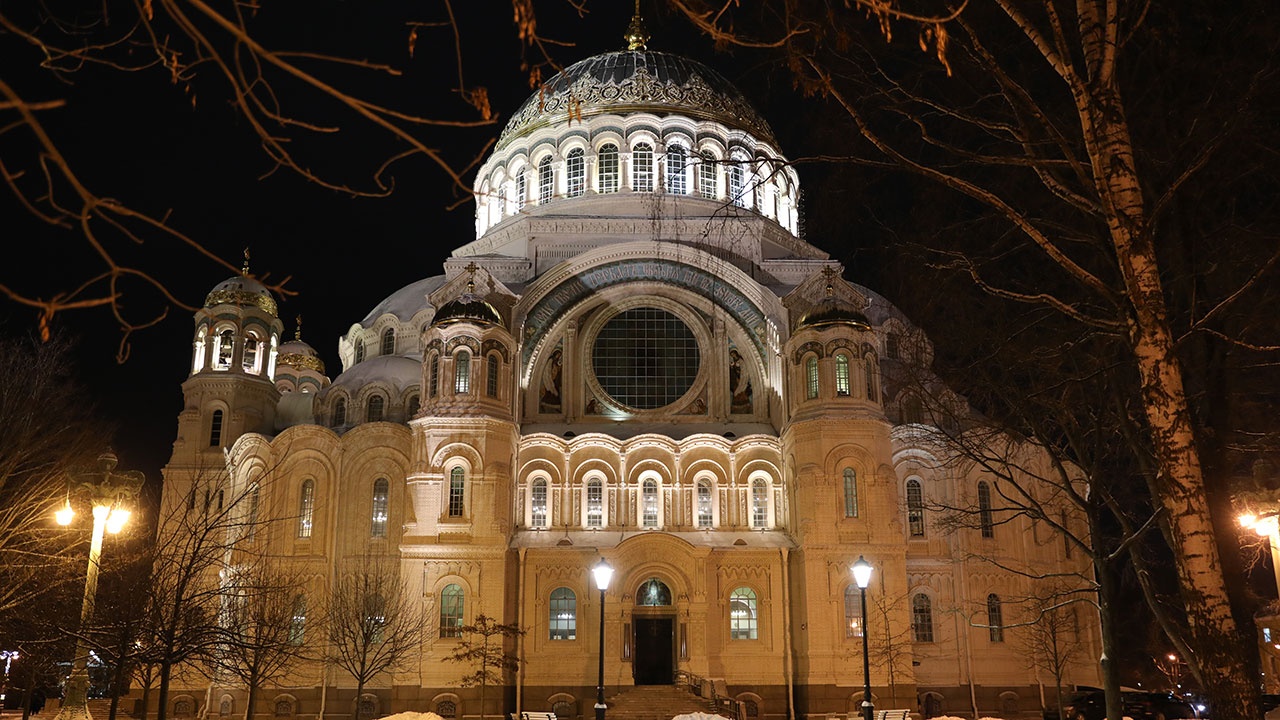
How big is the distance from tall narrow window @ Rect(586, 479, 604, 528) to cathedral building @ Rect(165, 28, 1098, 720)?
0.07 m

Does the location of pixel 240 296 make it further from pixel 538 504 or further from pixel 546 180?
pixel 538 504

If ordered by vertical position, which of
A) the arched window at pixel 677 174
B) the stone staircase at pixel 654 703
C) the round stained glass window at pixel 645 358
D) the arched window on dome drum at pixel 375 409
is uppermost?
the arched window at pixel 677 174

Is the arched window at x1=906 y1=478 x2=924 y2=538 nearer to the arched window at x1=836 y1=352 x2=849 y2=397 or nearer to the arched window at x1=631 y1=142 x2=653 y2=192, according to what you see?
the arched window at x1=836 y1=352 x2=849 y2=397

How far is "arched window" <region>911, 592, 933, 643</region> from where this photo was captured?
3728 centimetres

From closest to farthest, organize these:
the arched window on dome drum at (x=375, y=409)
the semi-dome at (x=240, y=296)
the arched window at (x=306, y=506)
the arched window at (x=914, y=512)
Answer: the arched window at (x=306, y=506)
the arched window at (x=914, y=512)
the arched window on dome drum at (x=375, y=409)
the semi-dome at (x=240, y=296)

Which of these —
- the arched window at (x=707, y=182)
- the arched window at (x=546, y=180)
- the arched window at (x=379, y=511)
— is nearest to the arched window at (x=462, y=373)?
the arched window at (x=379, y=511)

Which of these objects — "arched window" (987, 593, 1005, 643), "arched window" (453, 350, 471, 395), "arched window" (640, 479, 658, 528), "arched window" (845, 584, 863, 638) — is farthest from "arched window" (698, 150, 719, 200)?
"arched window" (987, 593, 1005, 643)

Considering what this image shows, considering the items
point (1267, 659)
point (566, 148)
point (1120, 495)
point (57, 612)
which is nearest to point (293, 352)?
point (566, 148)

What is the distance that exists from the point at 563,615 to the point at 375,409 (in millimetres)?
11428

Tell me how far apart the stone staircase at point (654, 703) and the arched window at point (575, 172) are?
67.4 feet

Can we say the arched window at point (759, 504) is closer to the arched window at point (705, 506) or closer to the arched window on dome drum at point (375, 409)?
the arched window at point (705, 506)

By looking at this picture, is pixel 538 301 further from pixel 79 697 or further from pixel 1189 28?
pixel 1189 28

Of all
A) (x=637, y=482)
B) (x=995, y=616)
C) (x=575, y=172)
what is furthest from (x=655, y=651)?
(x=575, y=172)

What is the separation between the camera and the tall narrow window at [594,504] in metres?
36.8
